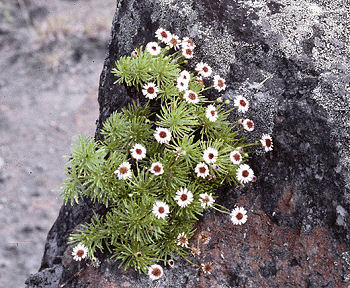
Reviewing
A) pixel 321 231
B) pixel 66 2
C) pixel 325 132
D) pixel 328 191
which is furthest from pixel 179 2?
pixel 66 2

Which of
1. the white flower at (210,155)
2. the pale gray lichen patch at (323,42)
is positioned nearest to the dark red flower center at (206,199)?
the white flower at (210,155)

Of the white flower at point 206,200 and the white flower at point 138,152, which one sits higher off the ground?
the white flower at point 138,152

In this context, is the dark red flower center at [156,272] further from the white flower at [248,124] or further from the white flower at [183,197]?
the white flower at [248,124]

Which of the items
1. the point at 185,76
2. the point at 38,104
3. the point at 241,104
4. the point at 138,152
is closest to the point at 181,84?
the point at 185,76

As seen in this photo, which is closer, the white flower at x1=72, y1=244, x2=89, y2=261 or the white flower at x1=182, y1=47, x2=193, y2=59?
the white flower at x1=72, y1=244, x2=89, y2=261

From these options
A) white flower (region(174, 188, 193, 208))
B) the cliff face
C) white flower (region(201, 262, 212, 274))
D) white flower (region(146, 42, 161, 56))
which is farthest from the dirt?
white flower (region(146, 42, 161, 56))

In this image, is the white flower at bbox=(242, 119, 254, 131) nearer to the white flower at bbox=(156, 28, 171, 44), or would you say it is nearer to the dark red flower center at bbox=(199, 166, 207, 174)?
the dark red flower center at bbox=(199, 166, 207, 174)
